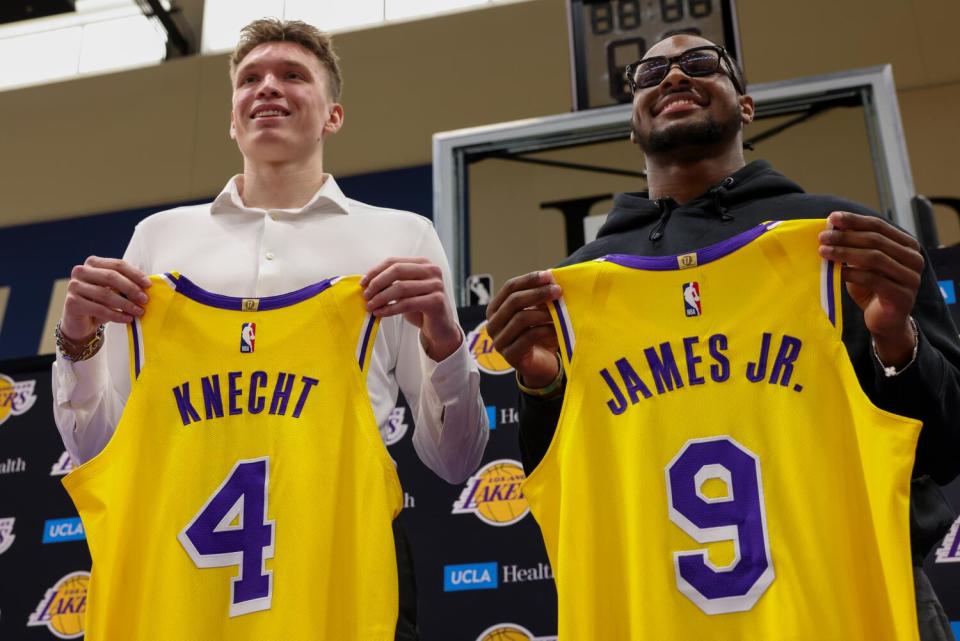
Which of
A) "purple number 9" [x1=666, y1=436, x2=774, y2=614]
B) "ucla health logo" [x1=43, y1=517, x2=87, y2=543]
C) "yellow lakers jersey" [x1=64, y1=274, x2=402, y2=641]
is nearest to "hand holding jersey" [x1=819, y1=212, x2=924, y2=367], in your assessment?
"purple number 9" [x1=666, y1=436, x2=774, y2=614]

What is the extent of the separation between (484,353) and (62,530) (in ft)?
4.75

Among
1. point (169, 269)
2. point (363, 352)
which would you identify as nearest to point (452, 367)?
point (363, 352)

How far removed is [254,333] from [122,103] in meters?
6.24

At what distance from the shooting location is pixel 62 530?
3.12 metres

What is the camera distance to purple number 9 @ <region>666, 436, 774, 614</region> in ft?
4.62

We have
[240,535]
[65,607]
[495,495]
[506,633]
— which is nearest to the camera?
[240,535]

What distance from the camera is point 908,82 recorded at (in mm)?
5988

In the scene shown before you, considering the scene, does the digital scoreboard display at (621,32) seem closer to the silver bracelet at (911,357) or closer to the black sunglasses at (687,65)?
the black sunglasses at (687,65)

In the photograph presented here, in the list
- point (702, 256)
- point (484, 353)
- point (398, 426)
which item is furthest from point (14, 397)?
point (702, 256)

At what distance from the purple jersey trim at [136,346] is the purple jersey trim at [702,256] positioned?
0.84 m

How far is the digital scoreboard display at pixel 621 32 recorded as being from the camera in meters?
3.79

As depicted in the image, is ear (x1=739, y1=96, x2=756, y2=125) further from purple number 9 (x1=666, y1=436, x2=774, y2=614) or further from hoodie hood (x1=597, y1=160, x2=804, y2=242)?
purple number 9 (x1=666, y1=436, x2=774, y2=614)

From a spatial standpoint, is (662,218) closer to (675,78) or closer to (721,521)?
(675,78)

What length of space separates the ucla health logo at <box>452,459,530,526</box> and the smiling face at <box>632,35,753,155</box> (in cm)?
116
